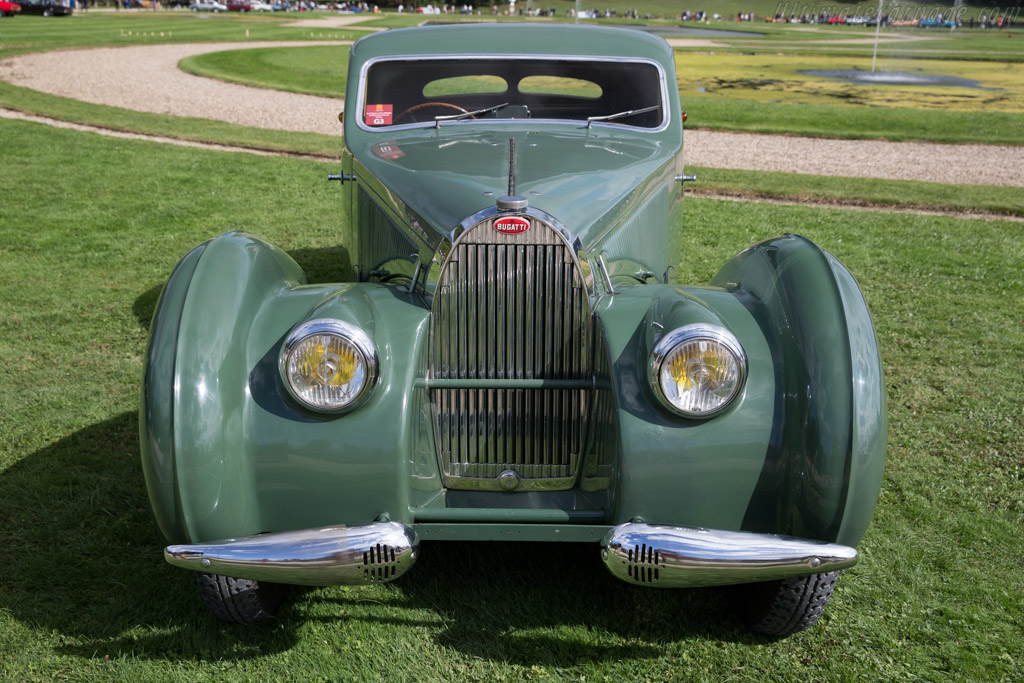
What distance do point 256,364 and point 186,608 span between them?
3.29ft

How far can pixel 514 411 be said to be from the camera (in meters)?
2.81

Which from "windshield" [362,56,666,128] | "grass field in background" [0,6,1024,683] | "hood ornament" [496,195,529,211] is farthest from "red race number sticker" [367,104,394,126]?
"grass field in background" [0,6,1024,683]

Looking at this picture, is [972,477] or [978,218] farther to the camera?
[978,218]

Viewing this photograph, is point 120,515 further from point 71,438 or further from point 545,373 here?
point 545,373

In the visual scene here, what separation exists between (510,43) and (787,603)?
3.03 m

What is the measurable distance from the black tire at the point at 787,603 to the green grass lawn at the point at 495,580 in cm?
7

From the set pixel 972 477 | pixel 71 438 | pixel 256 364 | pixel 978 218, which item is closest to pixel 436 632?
pixel 256 364

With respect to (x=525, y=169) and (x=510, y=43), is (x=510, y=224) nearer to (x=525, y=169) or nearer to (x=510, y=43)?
(x=525, y=169)

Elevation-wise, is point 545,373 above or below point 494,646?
above

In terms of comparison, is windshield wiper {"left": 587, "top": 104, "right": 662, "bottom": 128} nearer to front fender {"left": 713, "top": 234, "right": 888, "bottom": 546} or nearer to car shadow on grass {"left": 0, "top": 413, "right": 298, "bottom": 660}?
front fender {"left": 713, "top": 234, "right": 888, "bottom": 546}

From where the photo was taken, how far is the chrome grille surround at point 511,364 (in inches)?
108

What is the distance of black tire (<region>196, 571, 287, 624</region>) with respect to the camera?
8.59 feet

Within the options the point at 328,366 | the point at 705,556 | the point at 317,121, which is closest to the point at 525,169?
the point at 328,366

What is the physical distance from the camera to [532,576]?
307 cm
